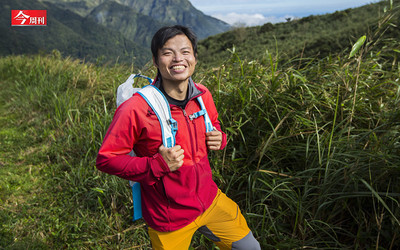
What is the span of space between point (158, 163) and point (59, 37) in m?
176

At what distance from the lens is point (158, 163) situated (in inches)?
Result: 54.5

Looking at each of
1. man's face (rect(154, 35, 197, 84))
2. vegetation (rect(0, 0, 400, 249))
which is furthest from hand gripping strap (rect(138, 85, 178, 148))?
vegetation (rect(0, 0, 400, 249))

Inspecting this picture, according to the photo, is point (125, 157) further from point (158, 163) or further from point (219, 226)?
point (219, 226)

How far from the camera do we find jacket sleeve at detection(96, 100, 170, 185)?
4.47ft

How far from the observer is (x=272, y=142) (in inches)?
90.7

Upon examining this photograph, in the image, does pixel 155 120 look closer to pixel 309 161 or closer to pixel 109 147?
pixel 109 147

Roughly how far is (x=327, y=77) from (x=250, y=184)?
1.50m

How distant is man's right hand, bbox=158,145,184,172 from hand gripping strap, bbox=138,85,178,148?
0.05 m

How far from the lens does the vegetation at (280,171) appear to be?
191cm

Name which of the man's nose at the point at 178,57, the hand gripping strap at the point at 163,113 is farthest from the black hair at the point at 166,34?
the hand gripping strap at the point at 163,113

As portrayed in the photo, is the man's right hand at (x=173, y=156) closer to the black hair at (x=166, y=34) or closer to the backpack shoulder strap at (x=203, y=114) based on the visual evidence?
the backpack shoulder strap at (x=203, y=114)

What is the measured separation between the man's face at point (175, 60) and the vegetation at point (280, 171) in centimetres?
106

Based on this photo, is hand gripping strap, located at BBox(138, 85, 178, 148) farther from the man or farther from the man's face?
the man's face

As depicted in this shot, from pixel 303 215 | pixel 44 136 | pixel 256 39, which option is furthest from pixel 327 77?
pixel 256 39
